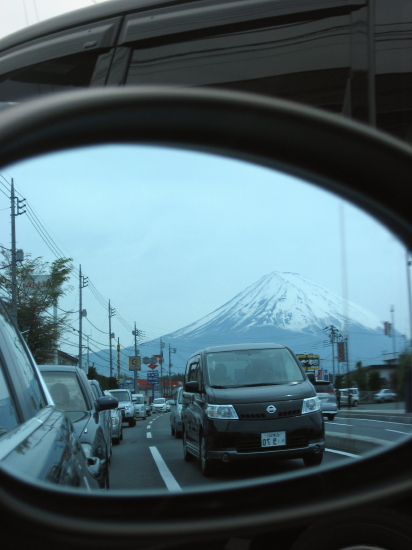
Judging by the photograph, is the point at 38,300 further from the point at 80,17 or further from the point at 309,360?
the point at 80,17

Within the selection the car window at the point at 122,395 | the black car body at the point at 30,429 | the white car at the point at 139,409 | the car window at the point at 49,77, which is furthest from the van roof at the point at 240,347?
the car window at the point at 122,395

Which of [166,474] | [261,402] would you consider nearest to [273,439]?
[261,402]

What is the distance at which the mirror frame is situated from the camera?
1.26 meters

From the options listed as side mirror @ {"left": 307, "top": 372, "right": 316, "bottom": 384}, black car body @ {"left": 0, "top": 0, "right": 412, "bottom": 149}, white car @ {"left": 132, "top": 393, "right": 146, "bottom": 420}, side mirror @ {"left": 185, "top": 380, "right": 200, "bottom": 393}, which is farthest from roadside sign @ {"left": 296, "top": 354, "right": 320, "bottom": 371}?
white car @ {"left": 132, "top": 393, "right": 146, "bottom": 420}

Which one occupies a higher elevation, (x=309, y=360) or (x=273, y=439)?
(x=309, y=360)

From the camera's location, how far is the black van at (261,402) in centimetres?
187

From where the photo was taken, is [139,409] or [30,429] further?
[139,409]

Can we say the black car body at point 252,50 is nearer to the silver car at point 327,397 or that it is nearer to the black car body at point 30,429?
the silver car at point 327,397

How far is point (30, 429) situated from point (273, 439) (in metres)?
0.73

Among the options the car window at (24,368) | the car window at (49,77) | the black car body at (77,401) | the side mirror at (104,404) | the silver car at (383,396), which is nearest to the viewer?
the silver car at (383,396)

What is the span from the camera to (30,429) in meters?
1.85

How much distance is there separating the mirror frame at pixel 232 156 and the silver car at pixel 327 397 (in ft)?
0.73

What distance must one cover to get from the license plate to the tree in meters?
0.71

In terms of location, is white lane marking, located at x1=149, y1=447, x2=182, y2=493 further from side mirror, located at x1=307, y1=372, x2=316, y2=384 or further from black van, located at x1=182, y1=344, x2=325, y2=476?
side mirror, located at x1=307, y1=372, x2=316, y2=384
